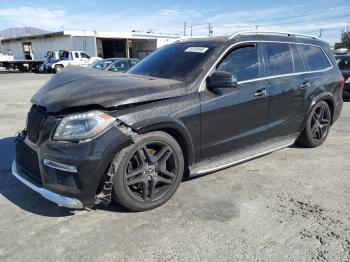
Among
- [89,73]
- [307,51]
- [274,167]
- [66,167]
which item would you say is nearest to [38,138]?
[66,167]

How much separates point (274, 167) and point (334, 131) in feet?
9.79

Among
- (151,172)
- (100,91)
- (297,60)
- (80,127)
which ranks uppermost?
(297,60)

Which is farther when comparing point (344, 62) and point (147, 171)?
point (344, 62)

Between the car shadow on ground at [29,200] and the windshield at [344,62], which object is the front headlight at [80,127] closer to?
the car shadow on ground at [29,200]

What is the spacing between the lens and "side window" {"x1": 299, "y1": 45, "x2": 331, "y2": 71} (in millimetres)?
5605

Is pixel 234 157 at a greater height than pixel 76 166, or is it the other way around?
pixel 76 166

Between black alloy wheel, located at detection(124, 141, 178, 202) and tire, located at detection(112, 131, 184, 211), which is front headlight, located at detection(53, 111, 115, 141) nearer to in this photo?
tire, located at detection(112, 131, 184, 211)

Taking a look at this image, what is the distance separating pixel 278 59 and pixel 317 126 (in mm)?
1569

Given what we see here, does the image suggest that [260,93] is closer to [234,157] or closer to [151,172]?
[234,157]

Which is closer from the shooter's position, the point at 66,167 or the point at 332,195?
the point at 66,167

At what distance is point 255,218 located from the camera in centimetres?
362

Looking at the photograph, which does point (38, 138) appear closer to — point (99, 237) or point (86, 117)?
point (86, 117)

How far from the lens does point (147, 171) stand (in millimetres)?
3715

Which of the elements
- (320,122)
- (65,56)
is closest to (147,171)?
(320,122)
